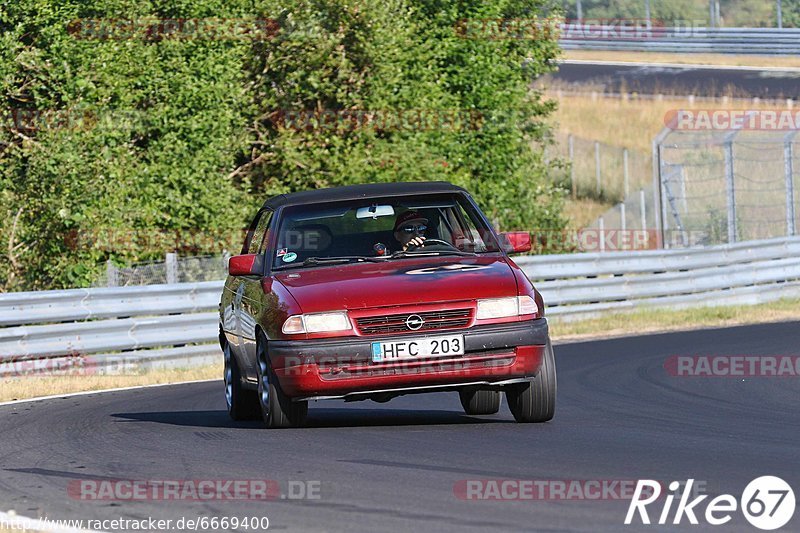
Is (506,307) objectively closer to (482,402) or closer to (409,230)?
(409,230)

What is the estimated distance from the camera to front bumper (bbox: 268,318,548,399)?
29.0 ft

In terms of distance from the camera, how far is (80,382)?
15.6 metres

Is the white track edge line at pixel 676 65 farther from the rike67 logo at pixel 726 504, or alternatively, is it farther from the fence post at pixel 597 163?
the rike67 logo at pixel 726 504

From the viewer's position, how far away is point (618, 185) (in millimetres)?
43094

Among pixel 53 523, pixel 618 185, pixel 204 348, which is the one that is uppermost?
pixel 53 523

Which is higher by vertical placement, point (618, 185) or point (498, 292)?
point (498, 292)

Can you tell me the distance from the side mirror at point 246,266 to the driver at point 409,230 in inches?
32.4

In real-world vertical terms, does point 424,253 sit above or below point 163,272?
above

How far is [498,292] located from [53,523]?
3.52 meters

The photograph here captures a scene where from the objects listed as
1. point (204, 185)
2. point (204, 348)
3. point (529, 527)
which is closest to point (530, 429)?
point (529, 527)

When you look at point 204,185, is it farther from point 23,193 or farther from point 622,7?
point 622,7

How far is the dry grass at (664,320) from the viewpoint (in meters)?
21.0

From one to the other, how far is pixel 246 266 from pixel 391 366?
1.65m

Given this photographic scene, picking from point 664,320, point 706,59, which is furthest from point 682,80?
point 664,320
